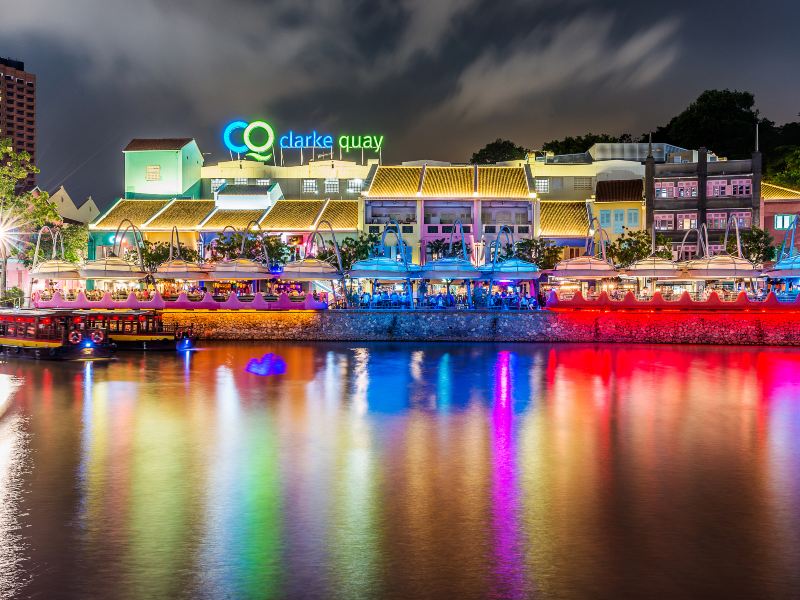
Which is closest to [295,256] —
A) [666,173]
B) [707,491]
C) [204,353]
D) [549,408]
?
[204,353]

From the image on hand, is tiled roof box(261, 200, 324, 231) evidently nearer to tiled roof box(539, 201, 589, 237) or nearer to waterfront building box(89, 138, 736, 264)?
waterfront building box(89, 138, 736, 264)

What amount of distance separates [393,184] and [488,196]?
8961 mm

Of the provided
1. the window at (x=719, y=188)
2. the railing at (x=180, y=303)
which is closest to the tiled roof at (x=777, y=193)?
the window at (x=719, y=188)

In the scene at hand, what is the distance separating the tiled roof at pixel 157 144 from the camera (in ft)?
285

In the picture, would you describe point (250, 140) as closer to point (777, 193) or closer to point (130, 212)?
point (130, 212)

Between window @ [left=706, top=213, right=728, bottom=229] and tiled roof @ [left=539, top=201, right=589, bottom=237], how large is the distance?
10647 mm

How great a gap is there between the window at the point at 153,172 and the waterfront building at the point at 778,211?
57898 millimetres

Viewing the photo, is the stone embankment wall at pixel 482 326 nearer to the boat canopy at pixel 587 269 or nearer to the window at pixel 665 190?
the boat canopy at pixel 587 269

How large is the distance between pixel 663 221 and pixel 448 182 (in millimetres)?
19920

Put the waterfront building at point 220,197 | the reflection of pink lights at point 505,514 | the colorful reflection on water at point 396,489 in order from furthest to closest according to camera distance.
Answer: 1. the waterfront building at point 220,197
2. the colorful reflection on water at point 396,489
3. the reflection of pink lights at point 505,514

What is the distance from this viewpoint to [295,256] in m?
69.8

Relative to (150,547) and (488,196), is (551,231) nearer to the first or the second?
(488,196)

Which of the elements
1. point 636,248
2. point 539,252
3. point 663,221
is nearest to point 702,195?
point 663,221

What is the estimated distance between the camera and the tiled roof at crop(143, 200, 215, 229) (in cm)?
7819
